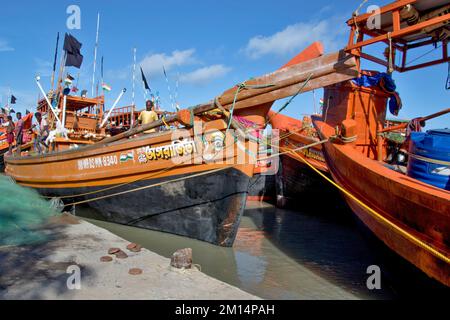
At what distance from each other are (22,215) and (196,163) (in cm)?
334

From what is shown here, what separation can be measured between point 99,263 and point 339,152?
3.54 m

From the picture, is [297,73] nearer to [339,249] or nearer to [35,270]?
→ [339,249]

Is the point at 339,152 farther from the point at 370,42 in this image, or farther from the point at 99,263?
the point at 99,263

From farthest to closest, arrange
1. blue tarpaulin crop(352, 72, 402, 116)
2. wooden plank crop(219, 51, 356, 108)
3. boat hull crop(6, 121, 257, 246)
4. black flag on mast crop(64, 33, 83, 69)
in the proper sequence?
black flag on mast crop(64, 33, 83, 69) < blue tarpaulin crop(352, 72, 402, 116) < boat hull crop(6, 121, 257, 246) < wooden plank crop(219, 51, 356, 108)

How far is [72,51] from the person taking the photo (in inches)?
528

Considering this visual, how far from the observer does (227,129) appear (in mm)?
5371

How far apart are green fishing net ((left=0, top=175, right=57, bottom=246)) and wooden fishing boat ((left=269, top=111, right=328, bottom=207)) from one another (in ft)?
19.8

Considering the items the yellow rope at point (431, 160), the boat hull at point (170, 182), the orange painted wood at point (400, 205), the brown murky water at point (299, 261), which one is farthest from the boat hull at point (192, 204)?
the yellow rope at point (431, 160)

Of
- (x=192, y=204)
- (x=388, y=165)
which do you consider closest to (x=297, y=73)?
(x=388, y=165)

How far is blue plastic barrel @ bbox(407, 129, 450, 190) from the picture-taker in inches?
136

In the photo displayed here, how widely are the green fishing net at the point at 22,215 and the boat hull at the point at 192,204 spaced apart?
1.50m

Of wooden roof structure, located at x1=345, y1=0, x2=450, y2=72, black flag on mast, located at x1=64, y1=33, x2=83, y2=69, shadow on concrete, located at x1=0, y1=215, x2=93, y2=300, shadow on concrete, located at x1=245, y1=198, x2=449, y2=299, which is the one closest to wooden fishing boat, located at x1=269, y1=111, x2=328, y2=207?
shadow on concrete, located at x1=245, y1=198, x2=449, y2=299

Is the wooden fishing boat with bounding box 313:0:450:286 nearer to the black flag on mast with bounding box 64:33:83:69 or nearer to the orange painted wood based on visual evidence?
the orange painted wood
